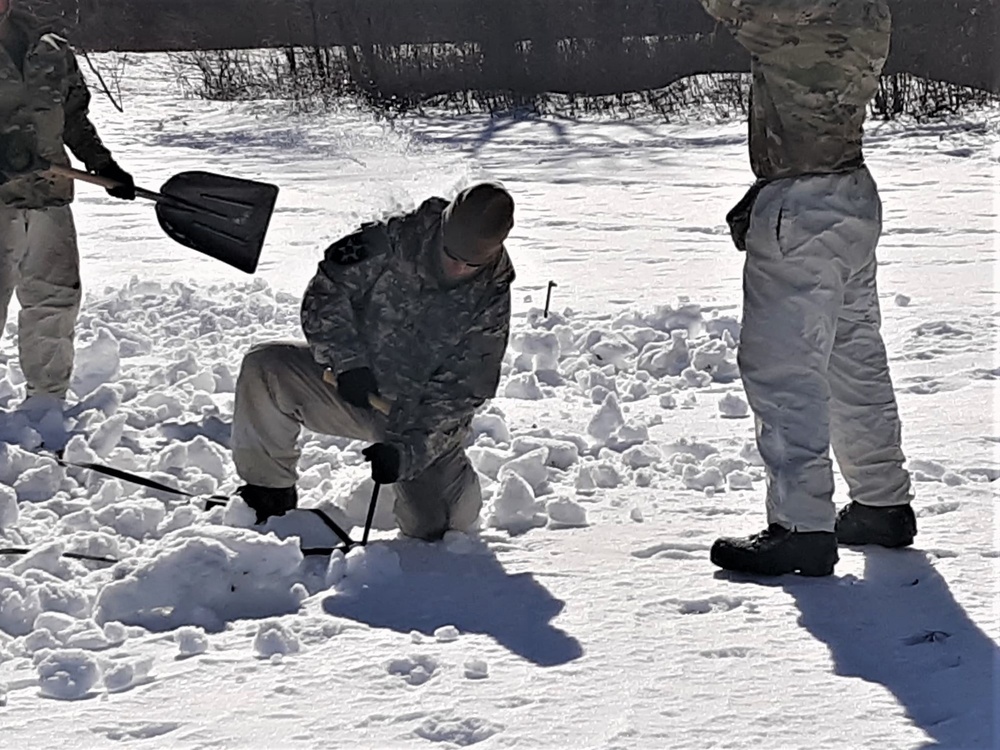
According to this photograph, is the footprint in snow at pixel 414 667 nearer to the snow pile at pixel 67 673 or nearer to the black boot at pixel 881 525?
the snow pile at pixel 67 673

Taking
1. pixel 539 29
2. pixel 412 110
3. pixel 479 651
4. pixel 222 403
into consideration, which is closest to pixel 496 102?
pixel 412 110

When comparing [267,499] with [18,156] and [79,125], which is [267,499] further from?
[79,125]

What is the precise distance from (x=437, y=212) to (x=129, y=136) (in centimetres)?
1239

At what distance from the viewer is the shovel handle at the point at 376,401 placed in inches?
162

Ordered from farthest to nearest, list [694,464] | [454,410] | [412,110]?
[412,110]
[694,464]
[454,410]

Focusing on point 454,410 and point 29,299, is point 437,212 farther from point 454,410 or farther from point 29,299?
point 29,299

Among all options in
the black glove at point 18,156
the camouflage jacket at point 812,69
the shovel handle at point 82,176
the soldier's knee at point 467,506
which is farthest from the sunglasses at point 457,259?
the black glove at point 18,156

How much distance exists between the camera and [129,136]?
51.5ft

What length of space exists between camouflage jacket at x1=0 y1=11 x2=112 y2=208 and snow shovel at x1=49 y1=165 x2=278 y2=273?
0.11 metres

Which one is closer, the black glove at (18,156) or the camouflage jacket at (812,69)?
the camouflage jacket at (812,69)

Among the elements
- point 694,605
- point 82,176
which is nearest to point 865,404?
point 694,605

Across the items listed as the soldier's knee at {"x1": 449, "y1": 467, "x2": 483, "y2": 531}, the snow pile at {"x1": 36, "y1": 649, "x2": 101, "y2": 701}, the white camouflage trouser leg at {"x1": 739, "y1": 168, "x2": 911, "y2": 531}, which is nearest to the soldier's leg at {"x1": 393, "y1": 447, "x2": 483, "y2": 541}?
the soldier's knee at {"x1": 449, "y1": 467, "x2": 483, "y2": 531}

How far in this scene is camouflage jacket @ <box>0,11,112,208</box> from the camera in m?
5.36

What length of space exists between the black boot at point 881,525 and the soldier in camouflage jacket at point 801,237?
0.87ft
